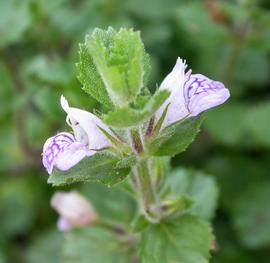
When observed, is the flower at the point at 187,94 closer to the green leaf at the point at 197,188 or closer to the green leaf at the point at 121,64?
the green leaf at the point at 121,64

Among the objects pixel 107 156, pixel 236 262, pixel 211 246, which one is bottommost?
pixel 236 262

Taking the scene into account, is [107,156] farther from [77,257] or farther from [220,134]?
[220,134]

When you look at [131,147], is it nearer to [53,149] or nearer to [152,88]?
[53,149]

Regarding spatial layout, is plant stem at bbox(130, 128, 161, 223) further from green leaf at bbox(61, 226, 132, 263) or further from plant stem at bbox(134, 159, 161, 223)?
green leaf at bbox(61, 226, 132, 263)

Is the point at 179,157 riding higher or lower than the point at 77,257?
lower

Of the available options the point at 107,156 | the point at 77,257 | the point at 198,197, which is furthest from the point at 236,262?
the point at 107,156

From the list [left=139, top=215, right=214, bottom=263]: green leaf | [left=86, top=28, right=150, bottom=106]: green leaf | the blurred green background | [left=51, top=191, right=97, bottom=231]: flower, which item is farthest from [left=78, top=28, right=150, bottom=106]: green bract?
the blurred green background
